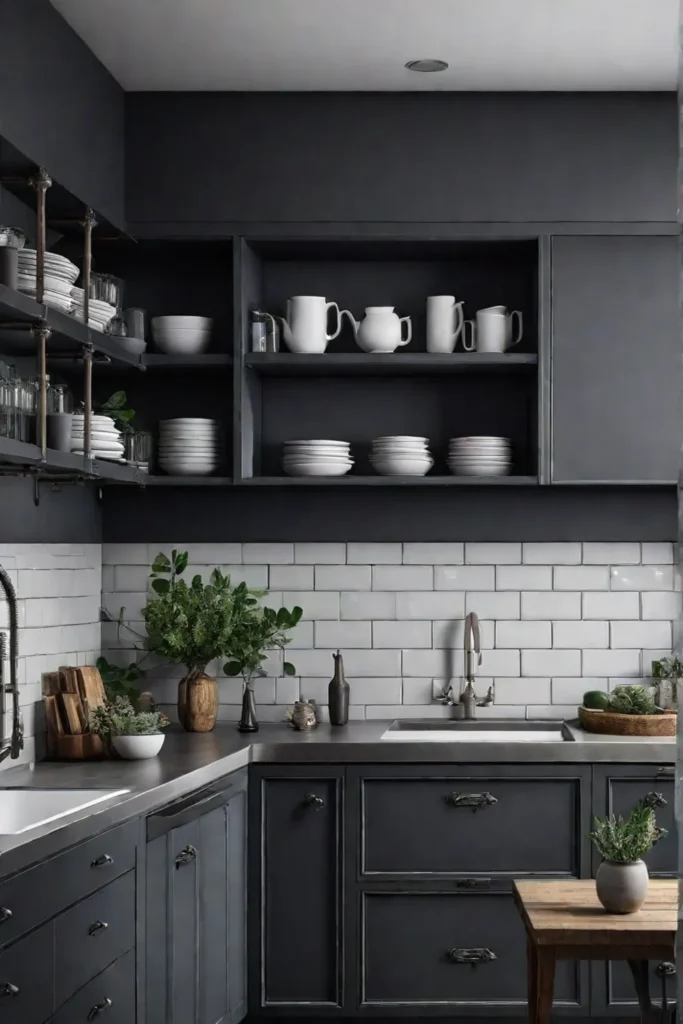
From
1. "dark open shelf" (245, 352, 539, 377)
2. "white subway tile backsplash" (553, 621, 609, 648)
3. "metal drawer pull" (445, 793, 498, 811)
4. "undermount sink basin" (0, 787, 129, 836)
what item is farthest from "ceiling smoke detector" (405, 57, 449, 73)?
"undermount sink basin" (0, 787, 129, 836)

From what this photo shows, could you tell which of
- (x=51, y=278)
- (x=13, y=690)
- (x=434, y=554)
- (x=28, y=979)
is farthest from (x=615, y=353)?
(x=28, y=979)

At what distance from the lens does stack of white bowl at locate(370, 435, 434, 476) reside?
4496 mm

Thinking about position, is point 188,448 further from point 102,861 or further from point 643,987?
point 643,987

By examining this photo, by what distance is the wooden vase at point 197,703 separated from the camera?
4.42m

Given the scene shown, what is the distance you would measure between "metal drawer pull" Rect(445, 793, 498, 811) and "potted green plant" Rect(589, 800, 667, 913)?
46.9 inches

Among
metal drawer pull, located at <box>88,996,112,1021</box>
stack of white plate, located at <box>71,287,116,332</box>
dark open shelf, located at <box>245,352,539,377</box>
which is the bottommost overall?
metal drawer pull, located at <box>88,996,112,1021</box>

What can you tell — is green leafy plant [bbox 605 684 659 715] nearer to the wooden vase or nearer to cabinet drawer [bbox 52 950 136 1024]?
the wooden vase

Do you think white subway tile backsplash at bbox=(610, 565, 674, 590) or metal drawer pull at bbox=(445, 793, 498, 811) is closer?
metal drawer pull at bbox=(445, 793, 498, 811)

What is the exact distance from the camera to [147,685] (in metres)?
4.78

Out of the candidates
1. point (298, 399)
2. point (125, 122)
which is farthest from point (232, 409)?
point (125, 122)

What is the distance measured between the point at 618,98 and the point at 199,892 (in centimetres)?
299

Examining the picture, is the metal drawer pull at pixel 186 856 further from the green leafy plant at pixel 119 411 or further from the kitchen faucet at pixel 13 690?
the green leafy plant at pixel 119 411

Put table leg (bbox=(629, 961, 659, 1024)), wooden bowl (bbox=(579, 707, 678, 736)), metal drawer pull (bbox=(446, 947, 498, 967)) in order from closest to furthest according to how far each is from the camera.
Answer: table leg (bbox=(629, 961, 659, 1024))
metal drawer pull (bbox=(446, 947, 498, 967))
wooden bowl (bbox=(579, 707, 678, 736))

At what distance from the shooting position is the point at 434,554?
15.6 feet
